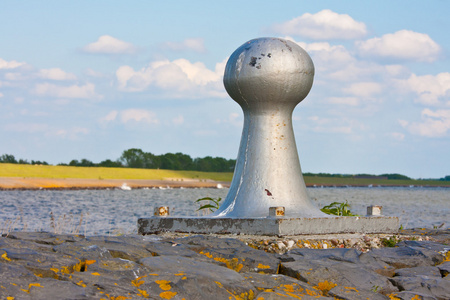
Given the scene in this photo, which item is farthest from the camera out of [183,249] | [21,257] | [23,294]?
[183,249]

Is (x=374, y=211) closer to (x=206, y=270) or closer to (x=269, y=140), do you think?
(x=269, y=140)

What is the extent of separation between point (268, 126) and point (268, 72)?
0.68m

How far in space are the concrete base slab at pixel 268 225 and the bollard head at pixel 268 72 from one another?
5.40ft

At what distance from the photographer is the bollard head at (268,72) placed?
7.18 metres

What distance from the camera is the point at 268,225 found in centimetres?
626

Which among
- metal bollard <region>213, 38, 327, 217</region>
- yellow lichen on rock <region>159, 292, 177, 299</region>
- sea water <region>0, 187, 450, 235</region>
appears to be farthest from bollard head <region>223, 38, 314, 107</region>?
yellow lichen on rock <region>159, 292, 177, 299</region>

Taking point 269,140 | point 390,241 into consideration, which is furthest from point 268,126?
point 390,241

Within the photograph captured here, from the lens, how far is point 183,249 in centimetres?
511

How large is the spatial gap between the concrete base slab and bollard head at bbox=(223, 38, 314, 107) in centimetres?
164

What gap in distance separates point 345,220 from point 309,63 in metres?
2.02

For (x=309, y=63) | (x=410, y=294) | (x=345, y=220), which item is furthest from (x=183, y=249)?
(x=309, y=63)

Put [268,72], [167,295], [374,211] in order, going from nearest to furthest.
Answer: [167,295] < [268,72] < [374,211]

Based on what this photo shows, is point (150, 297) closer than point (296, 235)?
Yes

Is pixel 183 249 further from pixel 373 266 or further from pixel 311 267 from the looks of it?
pixel 373 266
